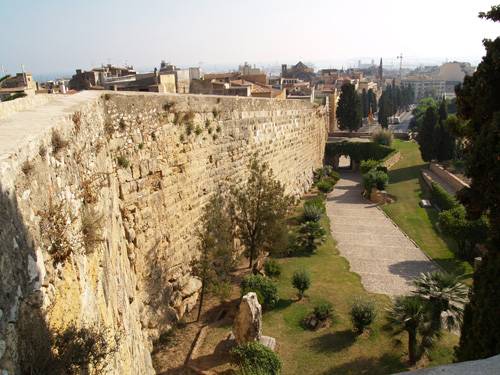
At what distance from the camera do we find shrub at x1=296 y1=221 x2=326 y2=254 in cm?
1739

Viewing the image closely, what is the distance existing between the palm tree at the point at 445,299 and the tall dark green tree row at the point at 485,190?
45.0 inches

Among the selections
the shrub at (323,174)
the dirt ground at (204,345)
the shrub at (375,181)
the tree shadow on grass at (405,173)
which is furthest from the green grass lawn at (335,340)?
the tree shadow on grass at (405,173)

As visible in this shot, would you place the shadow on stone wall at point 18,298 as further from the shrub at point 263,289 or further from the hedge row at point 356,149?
the hedge row at point 356,149

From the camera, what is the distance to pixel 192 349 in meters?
9.78

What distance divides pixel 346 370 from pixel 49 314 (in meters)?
8.07

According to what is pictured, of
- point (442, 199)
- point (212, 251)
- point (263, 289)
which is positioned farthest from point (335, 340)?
point (442, 199)

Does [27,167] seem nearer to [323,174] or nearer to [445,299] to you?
[445,299]

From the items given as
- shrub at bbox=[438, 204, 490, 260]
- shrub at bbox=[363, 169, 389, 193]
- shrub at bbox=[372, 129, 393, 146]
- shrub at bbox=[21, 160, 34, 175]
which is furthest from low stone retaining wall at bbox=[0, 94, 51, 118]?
shrub at bbox=[372, 129, 393, 146]

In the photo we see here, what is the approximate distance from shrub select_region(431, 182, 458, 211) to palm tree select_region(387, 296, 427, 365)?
12168 mm

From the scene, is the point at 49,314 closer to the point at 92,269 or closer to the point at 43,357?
the point at 43,357

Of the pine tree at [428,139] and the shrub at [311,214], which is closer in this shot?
the shrub at [311,214]

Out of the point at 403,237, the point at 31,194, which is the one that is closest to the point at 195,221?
the point at 31,194

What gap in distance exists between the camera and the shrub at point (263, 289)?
479 inches

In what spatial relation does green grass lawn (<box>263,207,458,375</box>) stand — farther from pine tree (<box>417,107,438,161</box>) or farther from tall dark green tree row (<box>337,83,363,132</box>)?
tall dark green tree row (<box>337,83,363,132</box>)
